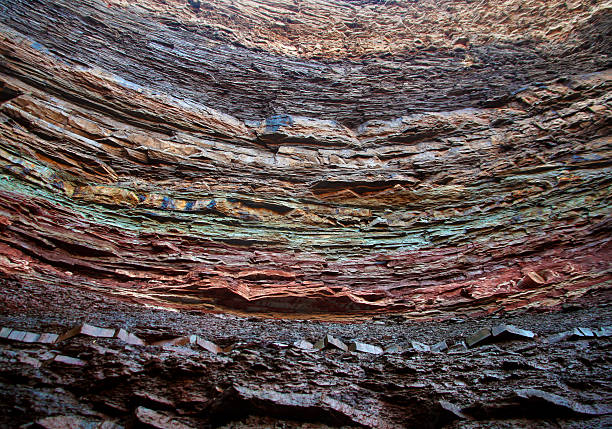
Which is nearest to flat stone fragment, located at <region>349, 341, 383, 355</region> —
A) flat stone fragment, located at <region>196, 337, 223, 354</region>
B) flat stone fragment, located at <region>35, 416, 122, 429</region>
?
flat stone fragment, located at <region>196, 337, 223, 354</region>

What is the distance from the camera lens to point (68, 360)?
379 cm

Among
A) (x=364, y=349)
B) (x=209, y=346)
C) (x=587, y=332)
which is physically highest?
(x=587, y=332)

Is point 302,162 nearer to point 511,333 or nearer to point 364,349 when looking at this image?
point 364,349

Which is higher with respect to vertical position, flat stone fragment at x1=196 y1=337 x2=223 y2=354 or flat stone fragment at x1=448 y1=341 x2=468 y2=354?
flat stone fragment at x1=448 y1=341 x2=468 y2=354

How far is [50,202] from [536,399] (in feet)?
33.4

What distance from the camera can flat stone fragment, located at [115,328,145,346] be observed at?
4.58 meters

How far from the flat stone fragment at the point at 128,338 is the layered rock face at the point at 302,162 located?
2967 mm

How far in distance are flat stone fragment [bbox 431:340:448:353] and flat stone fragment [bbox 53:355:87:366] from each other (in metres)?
4.57

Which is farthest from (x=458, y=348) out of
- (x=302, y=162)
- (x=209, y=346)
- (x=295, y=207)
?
(x=302, y=162)

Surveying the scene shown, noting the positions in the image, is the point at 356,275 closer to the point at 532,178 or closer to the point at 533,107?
the point at 532,178

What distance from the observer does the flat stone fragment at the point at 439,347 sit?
5.39m

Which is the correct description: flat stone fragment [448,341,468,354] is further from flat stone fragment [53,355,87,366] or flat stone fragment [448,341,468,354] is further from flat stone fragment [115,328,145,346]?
flat stone fragment [53,355,87,366]

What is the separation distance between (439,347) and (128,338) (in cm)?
448

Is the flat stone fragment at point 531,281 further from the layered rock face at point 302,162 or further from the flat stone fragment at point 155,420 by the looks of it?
the flat stone fragment at point 155,420
